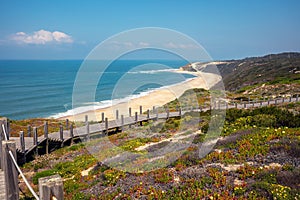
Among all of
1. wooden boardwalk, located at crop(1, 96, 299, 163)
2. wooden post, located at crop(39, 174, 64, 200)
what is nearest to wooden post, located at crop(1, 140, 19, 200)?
wooden post, located at crop(39, 174, 64, 200)

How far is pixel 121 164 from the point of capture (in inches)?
442

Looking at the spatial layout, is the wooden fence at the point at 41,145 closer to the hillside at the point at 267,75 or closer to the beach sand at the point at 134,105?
the beach sand at the point at 134,105

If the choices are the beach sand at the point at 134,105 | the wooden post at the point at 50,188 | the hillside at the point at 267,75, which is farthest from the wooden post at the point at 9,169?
the hillside at the point at 267,75

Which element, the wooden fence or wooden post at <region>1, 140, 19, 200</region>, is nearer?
the wooden fence

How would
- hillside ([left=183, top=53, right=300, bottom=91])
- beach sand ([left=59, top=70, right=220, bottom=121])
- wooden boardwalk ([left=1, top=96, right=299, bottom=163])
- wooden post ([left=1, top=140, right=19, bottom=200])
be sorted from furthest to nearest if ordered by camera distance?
hillside ([left=183, top=53, right=300, bottom=91]) < beach sand ([left=59, top=70, right=220, bottom=121]) < wooden boardwalk ([left=1, top=96, right=299, bottom=163]) < wooden post ([left=1, top=140, right=19, bottom=200])

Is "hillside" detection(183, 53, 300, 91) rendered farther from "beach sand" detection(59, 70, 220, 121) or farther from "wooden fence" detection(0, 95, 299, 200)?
"wooden fence" detection(0, 95, 299, 200)

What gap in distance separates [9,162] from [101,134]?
55.4 ft

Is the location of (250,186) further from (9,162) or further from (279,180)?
(9,162)

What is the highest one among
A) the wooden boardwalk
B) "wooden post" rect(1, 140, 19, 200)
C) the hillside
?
the hillside

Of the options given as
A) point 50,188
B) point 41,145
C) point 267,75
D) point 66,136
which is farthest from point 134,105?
point 267,75

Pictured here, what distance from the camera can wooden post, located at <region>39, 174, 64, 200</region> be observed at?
11.3ft

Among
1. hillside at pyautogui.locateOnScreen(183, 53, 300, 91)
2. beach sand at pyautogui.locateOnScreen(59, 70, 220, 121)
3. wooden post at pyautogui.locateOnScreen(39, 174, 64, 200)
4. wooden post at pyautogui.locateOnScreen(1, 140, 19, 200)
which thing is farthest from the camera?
hillside at pyautogui.locateOnScreen(183, 53, 300, 91)

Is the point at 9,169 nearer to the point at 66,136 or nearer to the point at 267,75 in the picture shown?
the point at 66,136

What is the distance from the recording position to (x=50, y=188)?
137 inches
